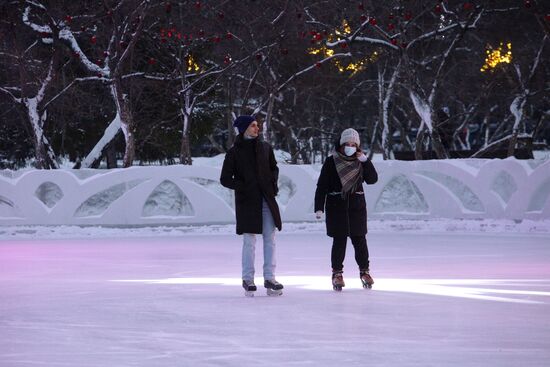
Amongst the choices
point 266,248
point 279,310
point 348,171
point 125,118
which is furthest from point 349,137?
point 125,118

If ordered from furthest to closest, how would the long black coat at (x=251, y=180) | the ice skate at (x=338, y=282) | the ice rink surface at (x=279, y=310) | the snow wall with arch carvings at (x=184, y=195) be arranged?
1. the snow wall with arch carvings at (x=184, y=195)
2. the ice skate at (x=338, y=282)
3. the long black coat at (x=251, y=180)
4. the ice rink surface at (x=279, y=310)

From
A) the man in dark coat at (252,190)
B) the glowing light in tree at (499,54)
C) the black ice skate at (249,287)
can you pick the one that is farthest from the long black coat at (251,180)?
the glowing light in tree at (499,54)

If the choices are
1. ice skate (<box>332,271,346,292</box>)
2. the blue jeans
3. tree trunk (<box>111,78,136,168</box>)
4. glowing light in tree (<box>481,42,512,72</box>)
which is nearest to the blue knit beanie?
the blue jeans

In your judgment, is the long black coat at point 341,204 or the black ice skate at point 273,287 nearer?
the black ice skate at point 273,287

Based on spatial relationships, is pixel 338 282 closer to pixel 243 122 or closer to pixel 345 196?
pixel 345 196

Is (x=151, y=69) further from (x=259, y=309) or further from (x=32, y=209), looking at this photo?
(x=259, y=309)

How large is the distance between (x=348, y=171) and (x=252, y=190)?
99 centimetres

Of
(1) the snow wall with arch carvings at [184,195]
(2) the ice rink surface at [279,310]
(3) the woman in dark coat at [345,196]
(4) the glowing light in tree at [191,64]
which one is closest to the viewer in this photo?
(2) the ice rink surface at [279,310]

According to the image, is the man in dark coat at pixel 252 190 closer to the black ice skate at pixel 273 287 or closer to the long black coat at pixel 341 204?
the black ice skate at pixel 273 287

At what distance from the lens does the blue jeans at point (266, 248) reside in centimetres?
1005

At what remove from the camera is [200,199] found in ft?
71.7

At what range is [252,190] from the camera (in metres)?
10.0

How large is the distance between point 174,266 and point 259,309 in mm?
4380

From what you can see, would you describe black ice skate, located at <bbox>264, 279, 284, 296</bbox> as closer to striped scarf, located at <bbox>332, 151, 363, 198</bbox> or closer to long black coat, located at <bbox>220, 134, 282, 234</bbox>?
long black coat, located at <bbox>220, 134, 282, 234</bbox>
